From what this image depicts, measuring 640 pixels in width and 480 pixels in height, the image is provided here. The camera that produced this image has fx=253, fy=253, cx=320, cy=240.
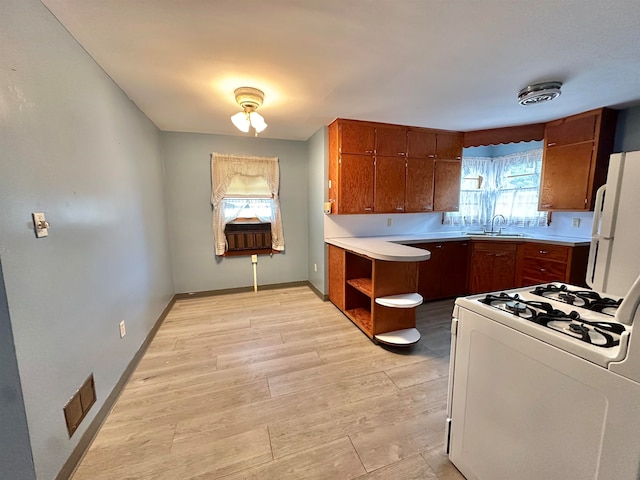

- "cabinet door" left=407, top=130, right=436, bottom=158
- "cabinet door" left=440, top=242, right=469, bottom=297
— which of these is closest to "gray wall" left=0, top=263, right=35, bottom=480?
"cabinet door" left=407, top=130, right=436, bottom=158

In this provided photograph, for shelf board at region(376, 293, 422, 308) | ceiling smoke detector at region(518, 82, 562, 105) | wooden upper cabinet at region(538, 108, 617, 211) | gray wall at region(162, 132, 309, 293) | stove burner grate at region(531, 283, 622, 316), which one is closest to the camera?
stove burner grate at region(531, 283, 622, 316)

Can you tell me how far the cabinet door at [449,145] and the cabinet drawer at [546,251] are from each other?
151 centimetres

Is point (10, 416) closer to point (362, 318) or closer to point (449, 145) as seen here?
point (362, 318)

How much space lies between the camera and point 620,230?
137cm

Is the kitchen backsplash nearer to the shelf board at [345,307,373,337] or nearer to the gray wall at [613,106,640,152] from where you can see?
the gray wall at [613,106,640,152]

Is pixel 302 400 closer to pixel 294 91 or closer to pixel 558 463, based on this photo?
pixel 558 463

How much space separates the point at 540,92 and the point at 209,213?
396 cm

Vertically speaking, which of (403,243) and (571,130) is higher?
(571,130)

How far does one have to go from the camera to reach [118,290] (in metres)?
1.94

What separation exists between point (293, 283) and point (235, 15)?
3.48 metres

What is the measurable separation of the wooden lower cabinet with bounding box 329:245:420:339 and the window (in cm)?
201

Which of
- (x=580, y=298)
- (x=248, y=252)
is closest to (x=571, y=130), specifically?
(x=580, y=298)

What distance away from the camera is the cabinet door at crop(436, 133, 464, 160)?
355cm

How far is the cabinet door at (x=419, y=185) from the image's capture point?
136 inches
